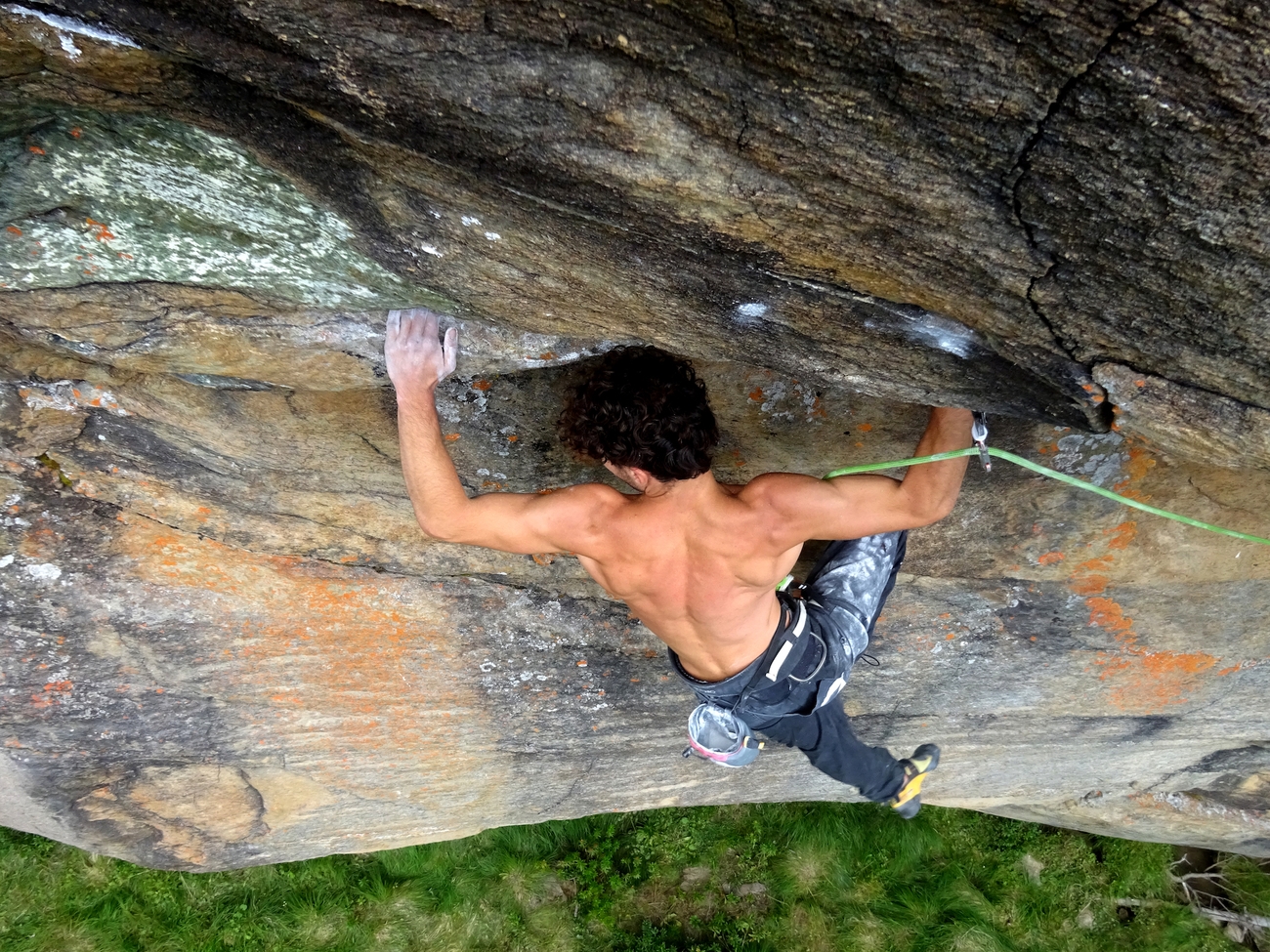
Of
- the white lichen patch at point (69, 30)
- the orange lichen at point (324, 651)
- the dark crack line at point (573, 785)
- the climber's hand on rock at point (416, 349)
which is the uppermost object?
the white lichen patch at point (69, 30)

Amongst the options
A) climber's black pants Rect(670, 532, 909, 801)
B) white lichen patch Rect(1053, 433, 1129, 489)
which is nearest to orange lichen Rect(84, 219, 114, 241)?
climber's black pants Rect(670, 532, 909, 801)

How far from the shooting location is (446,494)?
230 centimetres

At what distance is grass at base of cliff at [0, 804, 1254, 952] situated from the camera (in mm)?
5117

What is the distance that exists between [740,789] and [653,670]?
1.46 m

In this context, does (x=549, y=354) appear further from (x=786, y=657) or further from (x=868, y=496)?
(x=786, y=657)

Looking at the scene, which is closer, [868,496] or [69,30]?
[69,30]

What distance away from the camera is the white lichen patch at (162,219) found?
165 cm

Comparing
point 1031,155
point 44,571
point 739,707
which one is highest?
point 1031,155

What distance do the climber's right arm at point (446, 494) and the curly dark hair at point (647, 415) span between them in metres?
0.24

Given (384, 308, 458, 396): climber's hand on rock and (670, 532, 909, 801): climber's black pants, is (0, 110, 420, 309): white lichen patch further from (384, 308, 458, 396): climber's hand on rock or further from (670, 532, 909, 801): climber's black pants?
(670, 532, 909, 801): climber's black pants

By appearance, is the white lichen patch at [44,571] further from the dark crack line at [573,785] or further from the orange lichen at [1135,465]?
the orange lichen at [1135,465]

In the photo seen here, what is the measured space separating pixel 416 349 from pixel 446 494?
433 millimetres

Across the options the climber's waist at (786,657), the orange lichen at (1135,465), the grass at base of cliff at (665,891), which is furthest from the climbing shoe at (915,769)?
the grass at base of cliff at (665,891)

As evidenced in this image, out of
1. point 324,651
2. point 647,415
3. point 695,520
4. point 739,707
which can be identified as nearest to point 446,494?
point 647,415
